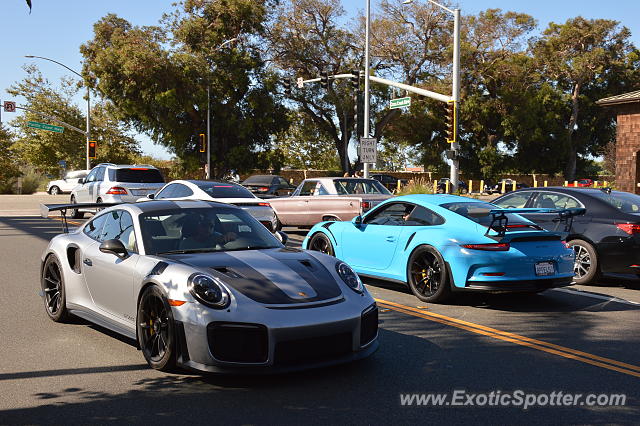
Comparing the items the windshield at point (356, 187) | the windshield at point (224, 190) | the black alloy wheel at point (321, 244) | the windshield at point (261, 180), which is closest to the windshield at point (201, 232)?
the black alloy wheel at point (321, 244)

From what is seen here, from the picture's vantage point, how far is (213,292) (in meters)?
5.06

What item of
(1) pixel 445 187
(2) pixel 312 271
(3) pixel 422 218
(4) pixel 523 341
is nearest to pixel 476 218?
(3) pixel 422 218

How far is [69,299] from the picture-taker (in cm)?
699

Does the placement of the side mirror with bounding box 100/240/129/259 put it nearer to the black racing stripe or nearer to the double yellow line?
the black racing stripe

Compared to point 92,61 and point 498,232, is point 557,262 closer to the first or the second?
point 498,232

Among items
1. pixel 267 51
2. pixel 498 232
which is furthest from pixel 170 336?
pixel 267 51

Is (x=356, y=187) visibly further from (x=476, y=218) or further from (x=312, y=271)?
(x=312, y=271)

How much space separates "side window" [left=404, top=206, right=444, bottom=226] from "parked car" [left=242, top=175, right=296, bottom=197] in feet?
71.3

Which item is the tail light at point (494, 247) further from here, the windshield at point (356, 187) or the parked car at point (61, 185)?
the parked car at point (61, 185)

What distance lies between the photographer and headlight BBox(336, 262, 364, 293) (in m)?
5.58

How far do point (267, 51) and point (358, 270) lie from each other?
148ft

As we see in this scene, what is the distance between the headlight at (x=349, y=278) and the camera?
5.58 metres

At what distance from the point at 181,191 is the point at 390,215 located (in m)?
7.66

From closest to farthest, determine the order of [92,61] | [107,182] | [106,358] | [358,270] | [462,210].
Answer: [106,358] → [462,210] → [358,270] → [107,182] → [92,61]
